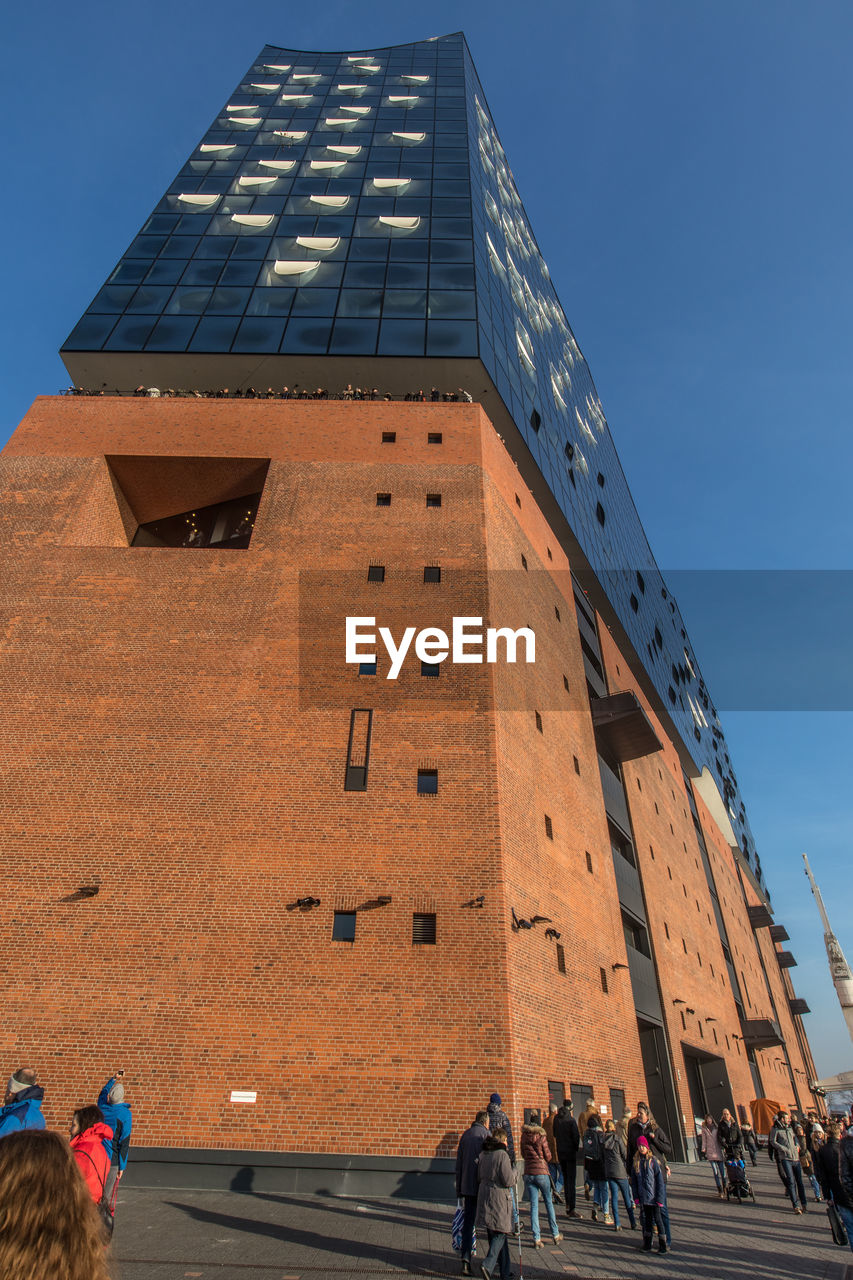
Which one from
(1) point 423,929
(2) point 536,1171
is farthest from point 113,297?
(2) point 536,1171

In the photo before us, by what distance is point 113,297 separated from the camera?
26.7 metres

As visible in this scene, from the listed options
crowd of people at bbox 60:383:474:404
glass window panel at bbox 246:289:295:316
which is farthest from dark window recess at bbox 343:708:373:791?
glass window panel at bbox 246:289:295:316

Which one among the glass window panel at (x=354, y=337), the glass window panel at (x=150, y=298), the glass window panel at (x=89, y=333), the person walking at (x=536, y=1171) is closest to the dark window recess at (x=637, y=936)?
the person walking at (x=536, y=1171)

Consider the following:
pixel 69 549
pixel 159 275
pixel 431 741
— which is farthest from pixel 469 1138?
pixel 159 275

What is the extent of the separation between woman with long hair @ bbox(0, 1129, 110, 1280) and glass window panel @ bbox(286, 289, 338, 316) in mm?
27505

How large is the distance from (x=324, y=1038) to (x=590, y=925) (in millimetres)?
8329

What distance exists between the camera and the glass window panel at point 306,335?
25000 millimetres

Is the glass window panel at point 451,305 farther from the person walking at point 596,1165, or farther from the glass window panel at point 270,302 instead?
the person walking at point 596,1165

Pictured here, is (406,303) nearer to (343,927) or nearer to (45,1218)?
(343,927)

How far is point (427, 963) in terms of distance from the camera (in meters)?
13.7

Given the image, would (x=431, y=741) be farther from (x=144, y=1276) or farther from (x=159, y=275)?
(x=159, y=275)

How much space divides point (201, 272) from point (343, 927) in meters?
24.7

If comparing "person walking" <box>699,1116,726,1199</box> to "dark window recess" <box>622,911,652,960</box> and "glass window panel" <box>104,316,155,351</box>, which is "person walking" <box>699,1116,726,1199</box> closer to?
"dark window recess" <box>622,911,652,960</box>

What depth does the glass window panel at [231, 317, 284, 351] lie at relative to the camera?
24945 millimetres
